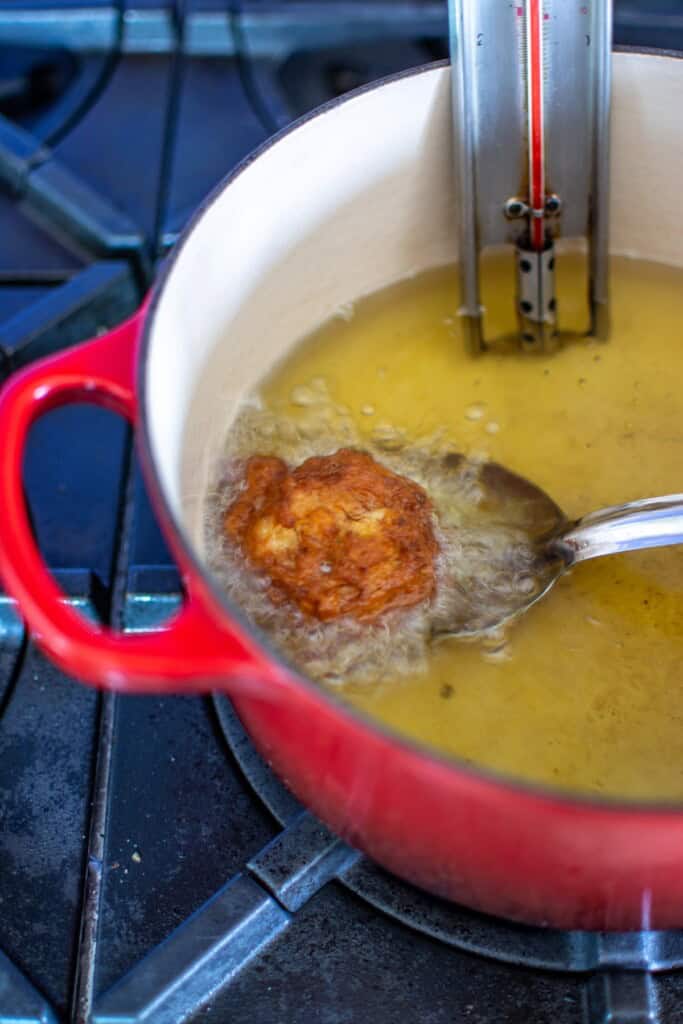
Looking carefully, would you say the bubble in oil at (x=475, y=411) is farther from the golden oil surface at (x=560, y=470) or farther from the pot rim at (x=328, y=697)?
the pot rim at (x=328, y=697)

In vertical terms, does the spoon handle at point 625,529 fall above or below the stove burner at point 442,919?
above

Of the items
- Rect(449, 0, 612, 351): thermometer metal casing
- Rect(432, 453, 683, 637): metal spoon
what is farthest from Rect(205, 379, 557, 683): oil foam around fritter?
Rect(449, 0, 612, 351): thermometer metal casing

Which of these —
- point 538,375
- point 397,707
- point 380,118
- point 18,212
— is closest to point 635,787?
point 397,707

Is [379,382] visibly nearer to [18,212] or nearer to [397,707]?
[397,707]

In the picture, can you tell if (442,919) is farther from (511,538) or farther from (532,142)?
(532,142)

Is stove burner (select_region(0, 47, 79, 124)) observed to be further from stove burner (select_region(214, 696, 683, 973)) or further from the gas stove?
stove burner (select_region(214, 696, 683, 973))

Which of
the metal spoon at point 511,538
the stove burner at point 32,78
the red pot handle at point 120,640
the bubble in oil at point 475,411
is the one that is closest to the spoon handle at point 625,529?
the metal spoon at point 511,538
